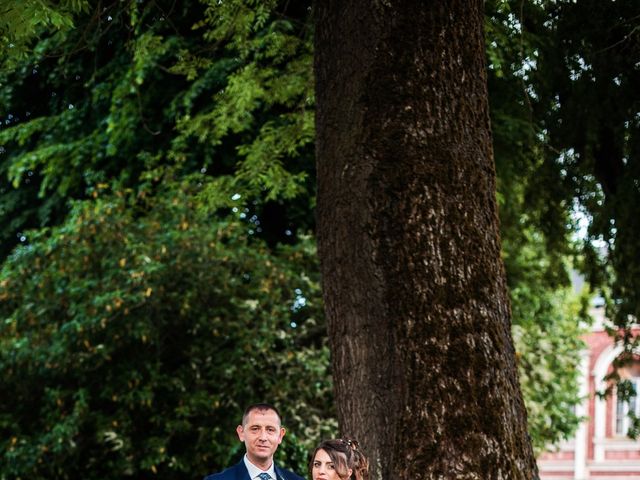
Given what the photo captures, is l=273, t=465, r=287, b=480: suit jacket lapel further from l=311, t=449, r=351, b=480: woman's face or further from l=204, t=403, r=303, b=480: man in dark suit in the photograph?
l=311, t=449, r=351, b=480: woman's face

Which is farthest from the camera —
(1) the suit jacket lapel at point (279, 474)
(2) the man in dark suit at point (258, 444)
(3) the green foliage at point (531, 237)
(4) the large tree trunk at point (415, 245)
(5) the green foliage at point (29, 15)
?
(3) the green foliage at point (531, 237)

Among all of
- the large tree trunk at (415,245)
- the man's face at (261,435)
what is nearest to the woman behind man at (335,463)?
the man's face at (261,435)

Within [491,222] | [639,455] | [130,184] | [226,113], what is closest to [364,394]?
[491,222]

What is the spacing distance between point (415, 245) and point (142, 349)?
9434mm

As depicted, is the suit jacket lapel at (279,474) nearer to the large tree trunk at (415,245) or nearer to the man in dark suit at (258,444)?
the man in dark suit at (258,444)

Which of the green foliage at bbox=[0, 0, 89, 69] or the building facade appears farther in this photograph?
the building facade

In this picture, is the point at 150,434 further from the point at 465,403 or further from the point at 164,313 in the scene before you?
the point at 465,403

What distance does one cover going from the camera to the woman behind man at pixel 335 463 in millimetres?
5820

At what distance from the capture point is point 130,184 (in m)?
19.8

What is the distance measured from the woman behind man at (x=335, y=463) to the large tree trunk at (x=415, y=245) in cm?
86

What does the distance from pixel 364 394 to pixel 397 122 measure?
156cm

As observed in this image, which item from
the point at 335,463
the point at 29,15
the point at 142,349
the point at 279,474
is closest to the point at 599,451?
the point at 142,349

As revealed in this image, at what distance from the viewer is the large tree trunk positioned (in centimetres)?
677

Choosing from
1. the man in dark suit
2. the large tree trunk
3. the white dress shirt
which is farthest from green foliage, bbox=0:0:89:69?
the white dress shirt
